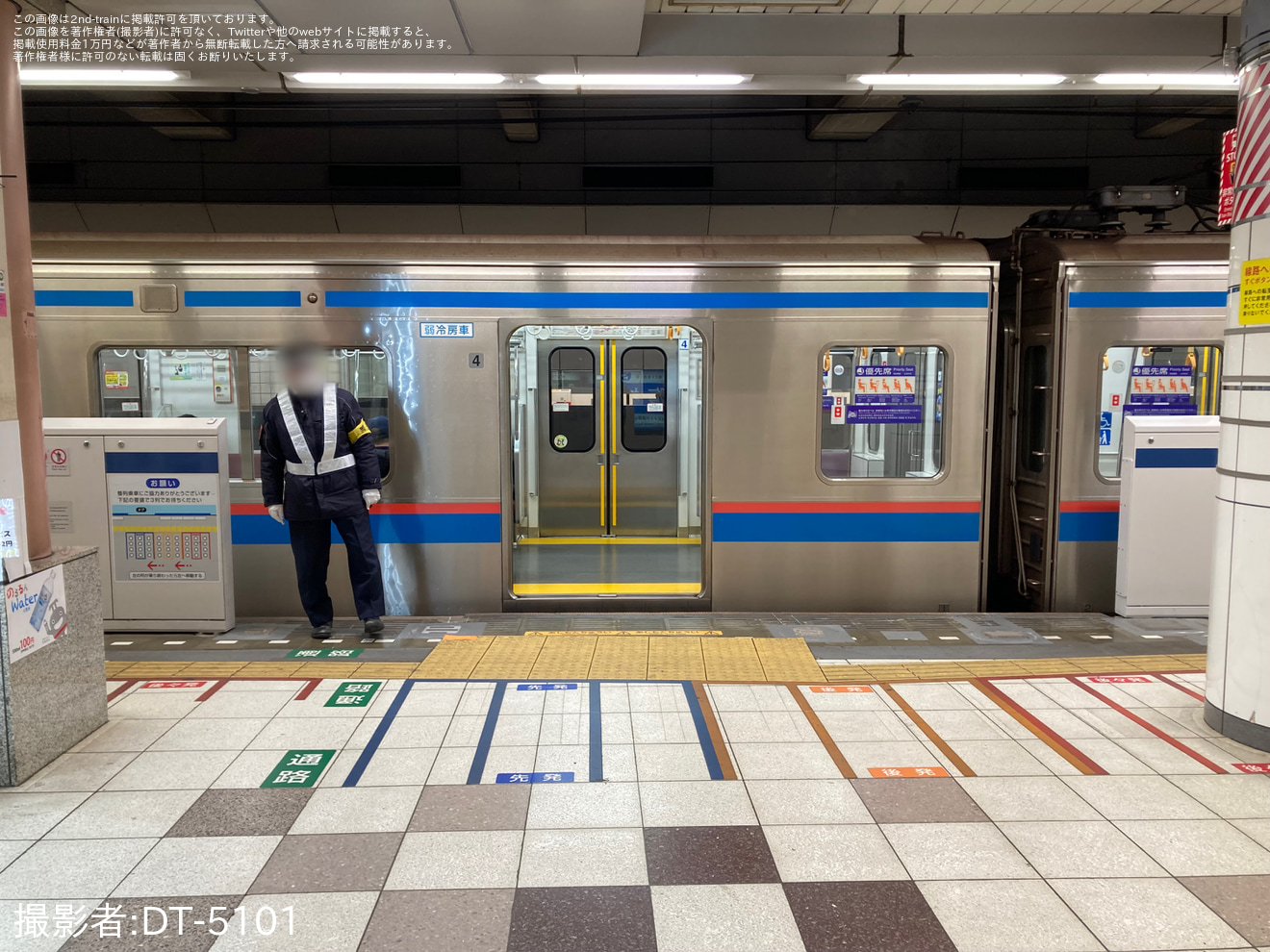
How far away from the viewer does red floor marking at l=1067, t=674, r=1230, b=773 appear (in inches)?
133

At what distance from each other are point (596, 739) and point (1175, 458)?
4122mm

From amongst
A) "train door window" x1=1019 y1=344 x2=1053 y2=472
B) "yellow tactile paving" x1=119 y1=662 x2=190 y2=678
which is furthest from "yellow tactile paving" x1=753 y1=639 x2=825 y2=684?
"yellow tactile paving" x1=119 y1=662 x2=190 y2=678

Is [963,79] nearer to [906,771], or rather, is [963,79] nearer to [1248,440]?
[1248,440]

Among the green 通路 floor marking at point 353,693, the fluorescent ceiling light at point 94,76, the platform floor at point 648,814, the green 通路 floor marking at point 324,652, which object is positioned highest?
the fluorescent ceiling light at point 94,76

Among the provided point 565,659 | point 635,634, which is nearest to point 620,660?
point 565,659

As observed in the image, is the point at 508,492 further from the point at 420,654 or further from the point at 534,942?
the point at 534,942

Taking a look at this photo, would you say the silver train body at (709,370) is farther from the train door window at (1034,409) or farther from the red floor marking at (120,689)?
the red floor marking at (120,689)

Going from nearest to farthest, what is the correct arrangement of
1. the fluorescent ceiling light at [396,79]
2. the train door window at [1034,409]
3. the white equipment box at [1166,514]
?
the fluorescent ceiling light at [396,79]
the white equipment box at [1166,514]
the train door window at [1034,409]

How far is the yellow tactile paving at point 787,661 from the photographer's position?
4.33 metres

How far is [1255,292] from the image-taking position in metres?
3.37

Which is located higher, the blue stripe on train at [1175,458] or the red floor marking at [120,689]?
the blue stripe on train at [1175,458]

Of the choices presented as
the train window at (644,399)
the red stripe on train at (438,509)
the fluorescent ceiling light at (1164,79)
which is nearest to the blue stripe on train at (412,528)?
the red stripe on train at (438,509)

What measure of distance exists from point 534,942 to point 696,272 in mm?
4187

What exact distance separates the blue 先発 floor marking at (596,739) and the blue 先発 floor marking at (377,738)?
0.89 metres
